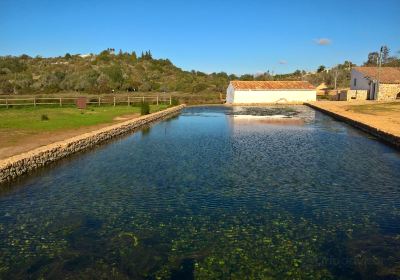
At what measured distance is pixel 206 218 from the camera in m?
8.45

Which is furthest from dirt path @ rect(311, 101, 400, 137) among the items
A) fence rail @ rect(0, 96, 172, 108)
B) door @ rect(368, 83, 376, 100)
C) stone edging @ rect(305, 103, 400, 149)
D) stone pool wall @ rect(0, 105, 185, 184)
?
fence rail @ rect(0, 96, 172, 108)

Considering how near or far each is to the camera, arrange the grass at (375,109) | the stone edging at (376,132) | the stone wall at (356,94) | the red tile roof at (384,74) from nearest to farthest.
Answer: the stone edging at (376,132), the grass at (375,109), the red tile roof at (384,74), the stone wall at (356,94)

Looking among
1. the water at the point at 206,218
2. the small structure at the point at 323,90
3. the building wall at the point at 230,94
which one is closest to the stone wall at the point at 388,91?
the small structure at the point at 323,90

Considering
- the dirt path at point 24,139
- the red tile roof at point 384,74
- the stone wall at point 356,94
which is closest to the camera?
the dirt path at point 24,139

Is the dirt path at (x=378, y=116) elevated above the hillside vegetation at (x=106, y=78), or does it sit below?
below

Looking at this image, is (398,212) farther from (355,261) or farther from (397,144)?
(397,144)

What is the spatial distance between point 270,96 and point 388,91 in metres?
17.0

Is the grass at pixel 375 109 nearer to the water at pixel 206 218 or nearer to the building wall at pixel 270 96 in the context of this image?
the building wall at pixel 270 96

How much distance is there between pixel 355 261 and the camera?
6.43 m

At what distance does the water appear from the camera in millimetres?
6316

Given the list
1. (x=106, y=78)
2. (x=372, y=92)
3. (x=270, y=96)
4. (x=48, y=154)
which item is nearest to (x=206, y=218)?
(x=48, y=154)

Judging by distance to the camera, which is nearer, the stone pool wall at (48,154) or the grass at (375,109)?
the stone pool wall at (48,154)

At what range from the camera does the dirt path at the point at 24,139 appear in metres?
14.0

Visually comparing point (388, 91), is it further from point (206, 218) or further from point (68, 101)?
point (206, 218)
